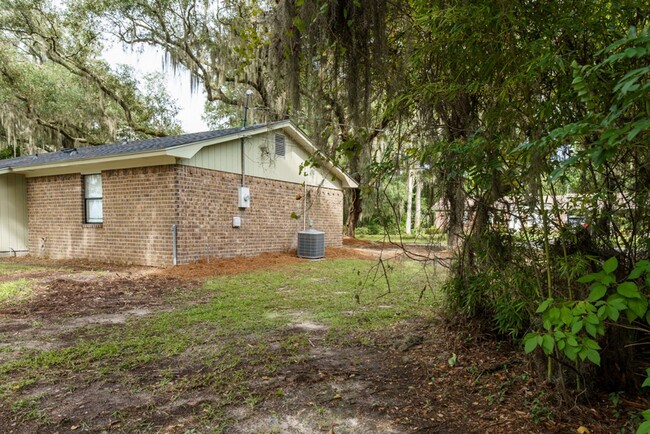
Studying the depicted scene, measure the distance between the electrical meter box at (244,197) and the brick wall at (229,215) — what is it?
13cm

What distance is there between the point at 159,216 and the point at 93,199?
2609 mm

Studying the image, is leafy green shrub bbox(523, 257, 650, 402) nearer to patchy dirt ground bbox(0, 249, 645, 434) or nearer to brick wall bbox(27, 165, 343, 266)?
patchy dirt ground bbox(0, 249, 645, 434)

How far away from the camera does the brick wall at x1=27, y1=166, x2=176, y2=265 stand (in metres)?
8.60

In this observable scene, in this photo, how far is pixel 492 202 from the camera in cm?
288

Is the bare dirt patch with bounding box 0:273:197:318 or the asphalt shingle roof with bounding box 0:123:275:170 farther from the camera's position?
the asphalt shingle roof with bounding box 0:123:275:170

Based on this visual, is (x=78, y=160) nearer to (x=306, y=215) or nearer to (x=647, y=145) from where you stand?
(x=306, y=215)

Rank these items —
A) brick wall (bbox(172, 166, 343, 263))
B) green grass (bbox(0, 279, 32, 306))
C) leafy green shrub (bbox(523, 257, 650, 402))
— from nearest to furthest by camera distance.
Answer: leafy green shrub (bbox(523, 257, 650, 402))
green grass (bbox(0, 279, 32, 306))
brick wall (bbox(172, 166, 343, 263))

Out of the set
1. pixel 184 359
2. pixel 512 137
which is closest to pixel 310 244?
pixel 184 359

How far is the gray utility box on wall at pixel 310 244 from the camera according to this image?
11.1 meters

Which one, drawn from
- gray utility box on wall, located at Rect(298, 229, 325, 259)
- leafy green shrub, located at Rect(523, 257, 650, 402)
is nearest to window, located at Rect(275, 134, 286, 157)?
gray utility box on wall, located at Rect(298, 229, 325, 259)

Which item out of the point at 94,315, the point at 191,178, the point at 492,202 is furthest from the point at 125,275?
the point at 492,202

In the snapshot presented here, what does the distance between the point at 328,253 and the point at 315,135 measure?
921 centimetres

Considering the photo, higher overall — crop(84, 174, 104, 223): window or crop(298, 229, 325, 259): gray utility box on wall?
crop(84, 174, 104, 223): window

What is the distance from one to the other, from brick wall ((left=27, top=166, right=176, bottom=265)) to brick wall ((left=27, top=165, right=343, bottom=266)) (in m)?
0.02
